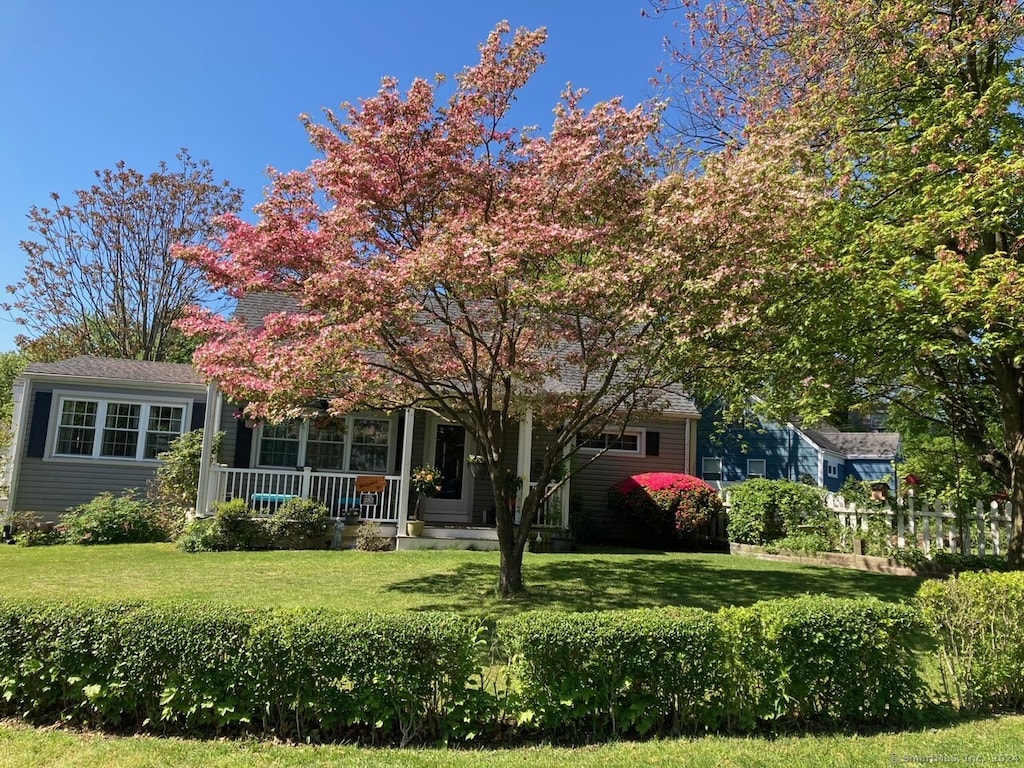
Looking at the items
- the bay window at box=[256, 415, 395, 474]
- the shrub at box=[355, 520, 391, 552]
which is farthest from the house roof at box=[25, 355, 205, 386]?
the shrub at box=[355, 520, 391, 552]

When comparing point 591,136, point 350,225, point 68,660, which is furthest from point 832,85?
point 68,660

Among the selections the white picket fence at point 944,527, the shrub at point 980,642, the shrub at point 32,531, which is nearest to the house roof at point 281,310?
the white picket fence at point 944,527

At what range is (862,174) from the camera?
926cm

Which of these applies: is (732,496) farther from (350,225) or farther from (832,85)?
(350,225)

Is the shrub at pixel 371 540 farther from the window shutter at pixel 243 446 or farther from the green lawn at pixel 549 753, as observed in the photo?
the green lawn at pixel 549 753

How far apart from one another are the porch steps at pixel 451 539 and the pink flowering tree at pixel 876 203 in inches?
233

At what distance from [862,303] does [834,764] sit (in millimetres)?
5422

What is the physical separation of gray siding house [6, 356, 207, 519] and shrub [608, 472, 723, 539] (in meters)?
9.70

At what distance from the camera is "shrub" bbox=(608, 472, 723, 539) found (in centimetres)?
1356

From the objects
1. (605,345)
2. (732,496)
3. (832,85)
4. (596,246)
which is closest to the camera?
(596,246)

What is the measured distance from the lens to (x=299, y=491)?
13.3 metres

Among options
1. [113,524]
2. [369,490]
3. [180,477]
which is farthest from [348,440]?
[113,524]

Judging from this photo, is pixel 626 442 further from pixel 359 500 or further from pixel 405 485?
pixel 359 500

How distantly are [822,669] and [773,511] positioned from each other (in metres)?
9.58
